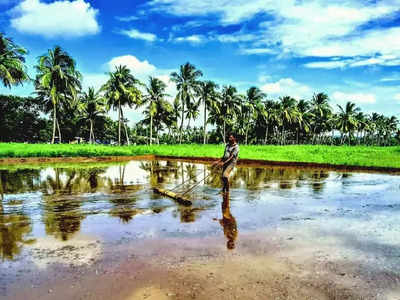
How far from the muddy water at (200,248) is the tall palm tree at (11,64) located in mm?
20490

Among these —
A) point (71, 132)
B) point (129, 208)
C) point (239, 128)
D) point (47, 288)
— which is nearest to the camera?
point (47, 288)

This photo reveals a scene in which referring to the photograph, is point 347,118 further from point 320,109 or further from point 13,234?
point 13,234

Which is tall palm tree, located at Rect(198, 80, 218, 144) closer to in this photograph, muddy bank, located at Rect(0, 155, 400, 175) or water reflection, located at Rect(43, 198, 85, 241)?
muddy bank, located at Rect(0, 155, 400, 175)

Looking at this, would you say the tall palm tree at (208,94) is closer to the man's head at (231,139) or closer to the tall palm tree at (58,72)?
the tall palm tree at (58,72)

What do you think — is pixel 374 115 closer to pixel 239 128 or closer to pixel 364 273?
pixel 239 128

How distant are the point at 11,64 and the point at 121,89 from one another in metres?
15.3

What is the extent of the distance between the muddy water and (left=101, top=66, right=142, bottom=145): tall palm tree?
3204 cm

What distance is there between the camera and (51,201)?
25.4ft

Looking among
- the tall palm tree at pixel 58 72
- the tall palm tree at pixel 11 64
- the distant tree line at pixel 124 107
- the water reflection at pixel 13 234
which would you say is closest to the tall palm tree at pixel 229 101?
the distant tree line at pixel 124 107

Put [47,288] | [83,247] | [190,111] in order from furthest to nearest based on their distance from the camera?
1. [190,111]
2. [83,247]
3. [47,288]

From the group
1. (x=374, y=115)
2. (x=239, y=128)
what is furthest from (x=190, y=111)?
(x=374, y=115)

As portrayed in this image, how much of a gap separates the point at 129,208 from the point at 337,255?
4.38m

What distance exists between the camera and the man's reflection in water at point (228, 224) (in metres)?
4.65

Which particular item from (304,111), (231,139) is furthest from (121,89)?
(304,111)
